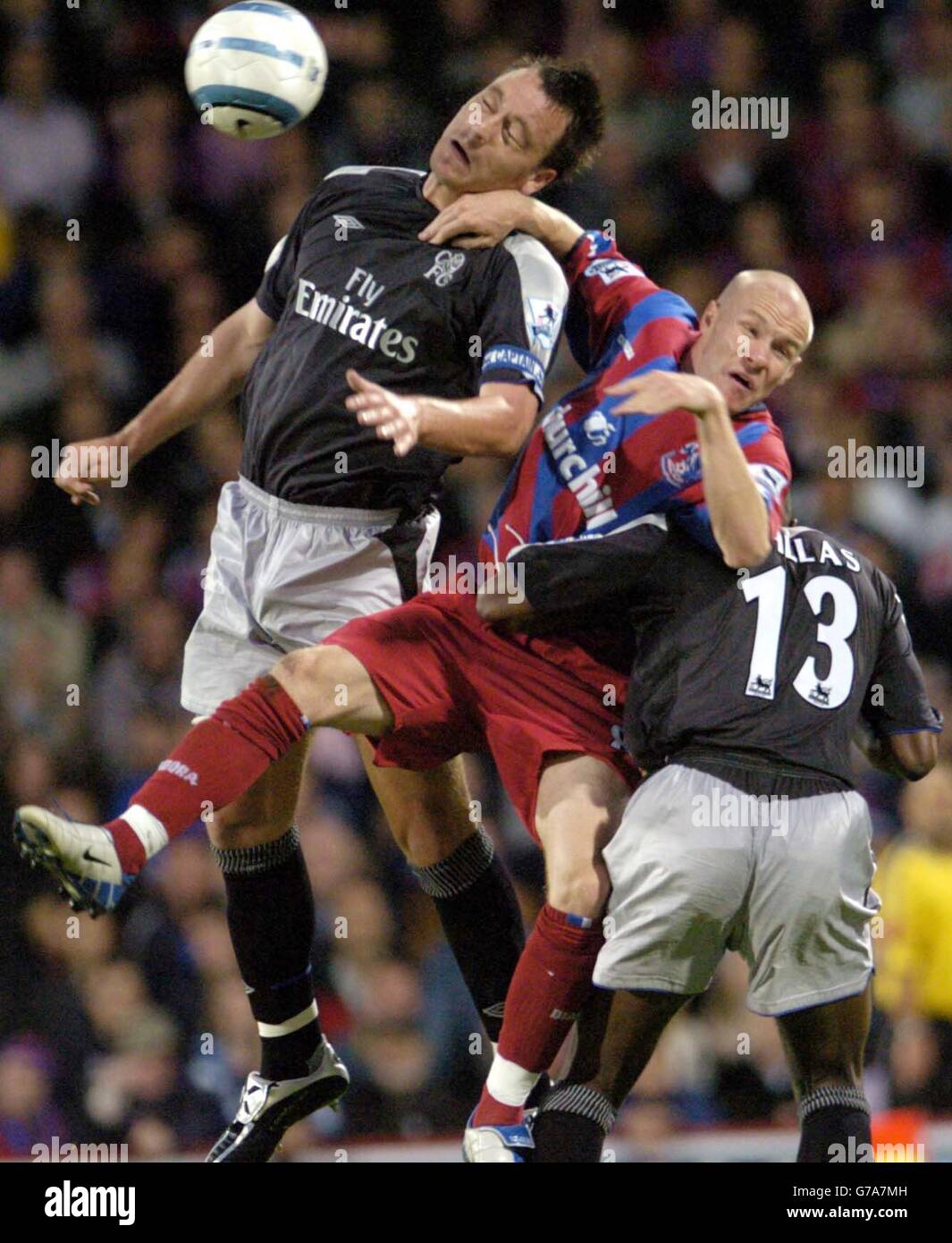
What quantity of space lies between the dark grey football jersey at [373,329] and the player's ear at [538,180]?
0.21 metres

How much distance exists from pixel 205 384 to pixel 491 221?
0.82 metres

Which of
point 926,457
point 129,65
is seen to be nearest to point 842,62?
point 926,457

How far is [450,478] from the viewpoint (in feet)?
23.1

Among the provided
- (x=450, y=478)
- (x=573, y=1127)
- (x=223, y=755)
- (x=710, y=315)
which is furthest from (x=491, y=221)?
(x=450, y=478)

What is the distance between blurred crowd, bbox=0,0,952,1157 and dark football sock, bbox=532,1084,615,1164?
232cm

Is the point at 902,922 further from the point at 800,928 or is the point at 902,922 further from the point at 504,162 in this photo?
the point at 504,162

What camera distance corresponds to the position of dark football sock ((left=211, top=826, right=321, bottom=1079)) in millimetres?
4102

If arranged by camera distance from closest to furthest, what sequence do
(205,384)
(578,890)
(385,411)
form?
(385,411) → (578,890) → (205,384)

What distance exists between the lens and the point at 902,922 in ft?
20.0

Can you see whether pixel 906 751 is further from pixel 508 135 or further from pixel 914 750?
pixel 508 135

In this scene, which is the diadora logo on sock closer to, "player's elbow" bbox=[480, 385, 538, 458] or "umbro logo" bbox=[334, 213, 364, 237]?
"player's elbow" bbox=[480, 385, 538, 458]

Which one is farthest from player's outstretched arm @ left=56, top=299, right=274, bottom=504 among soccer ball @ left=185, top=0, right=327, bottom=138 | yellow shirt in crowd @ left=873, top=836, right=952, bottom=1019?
yellow shirt in crowd @ left=873, top=836, right=952, bottom=1019

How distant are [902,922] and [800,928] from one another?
2768 millimetres

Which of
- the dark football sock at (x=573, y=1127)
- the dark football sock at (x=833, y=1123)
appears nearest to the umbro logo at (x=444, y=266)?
the dark football sock at (x=573, y=1127)
